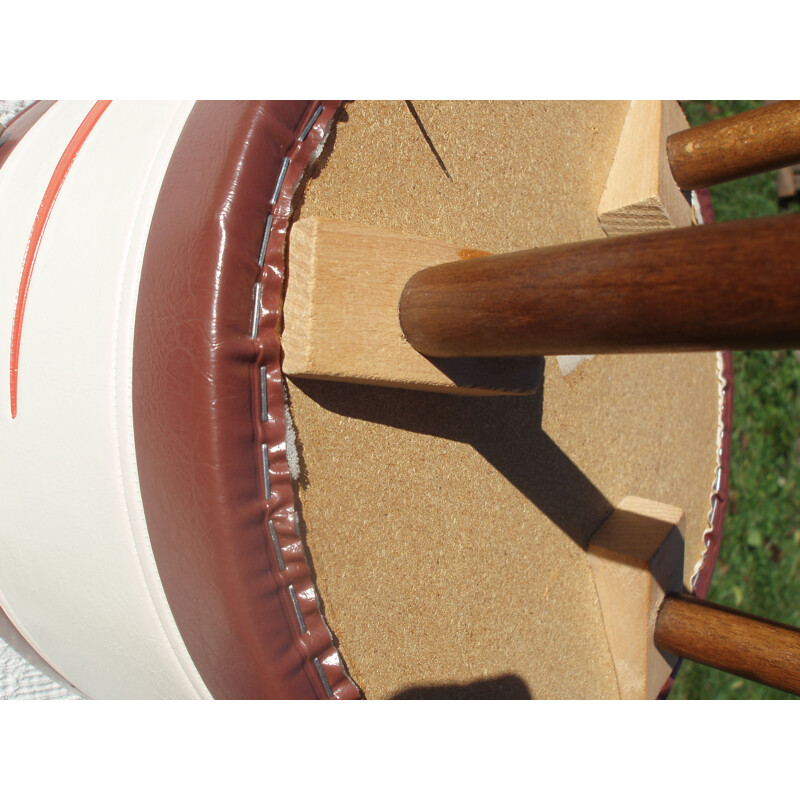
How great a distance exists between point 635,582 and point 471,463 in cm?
28

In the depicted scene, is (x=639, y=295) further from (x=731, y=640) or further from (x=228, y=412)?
(x=731, y=640)

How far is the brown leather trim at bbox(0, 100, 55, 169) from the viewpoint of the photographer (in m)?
0.84

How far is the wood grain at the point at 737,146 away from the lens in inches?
31.6

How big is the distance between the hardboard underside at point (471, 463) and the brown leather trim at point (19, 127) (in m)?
0.43

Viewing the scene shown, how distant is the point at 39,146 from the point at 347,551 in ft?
1.83

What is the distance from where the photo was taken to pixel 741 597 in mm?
2090

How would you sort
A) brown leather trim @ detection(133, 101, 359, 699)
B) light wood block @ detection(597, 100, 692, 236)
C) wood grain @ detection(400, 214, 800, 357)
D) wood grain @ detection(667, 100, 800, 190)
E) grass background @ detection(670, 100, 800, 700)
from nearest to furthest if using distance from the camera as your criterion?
wood grain @ detection(400, 214, 800, 357) → brown leather trim @ detection(133, 101, 359, 699) → wood grain @ detection(667, 100, 800, 190) → light wood block @ detection(597, 100, 692, 236) → grass background @ detection(670, 100, 800, 700)

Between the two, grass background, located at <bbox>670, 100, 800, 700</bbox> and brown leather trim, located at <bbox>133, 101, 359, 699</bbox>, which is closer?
brown leather trim, located at <bbox>133, 101, 359, 699</bbox>

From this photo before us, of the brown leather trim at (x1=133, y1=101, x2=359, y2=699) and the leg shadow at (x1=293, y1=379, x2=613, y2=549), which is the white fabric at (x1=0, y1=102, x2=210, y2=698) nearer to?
the brown leather trim at (x1=133, y1=101, x2=359, y2=699)

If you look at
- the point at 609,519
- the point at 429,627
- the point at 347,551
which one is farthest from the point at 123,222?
the point at 609,519

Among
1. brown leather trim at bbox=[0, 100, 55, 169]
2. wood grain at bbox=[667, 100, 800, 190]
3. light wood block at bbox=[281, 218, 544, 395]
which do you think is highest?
brown leather trim at bbox=[0, 100, 55, 169]

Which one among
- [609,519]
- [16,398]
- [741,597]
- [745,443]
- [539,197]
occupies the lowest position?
[741,597]

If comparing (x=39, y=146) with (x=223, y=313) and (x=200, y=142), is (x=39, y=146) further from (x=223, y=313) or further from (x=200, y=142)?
(x=223, y=313)

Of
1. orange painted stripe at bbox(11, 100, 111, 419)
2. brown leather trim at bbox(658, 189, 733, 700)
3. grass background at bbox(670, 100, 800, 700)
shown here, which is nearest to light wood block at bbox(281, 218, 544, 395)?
orange painted stripe at bbox(11, 100, 111, 419)
